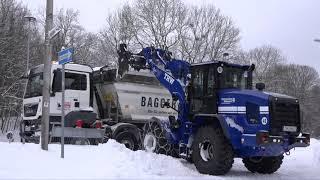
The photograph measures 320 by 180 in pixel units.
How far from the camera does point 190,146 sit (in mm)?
15586

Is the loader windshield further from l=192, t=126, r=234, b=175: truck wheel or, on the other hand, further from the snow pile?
l=192, t=126, r=234, b=175: truck wheel

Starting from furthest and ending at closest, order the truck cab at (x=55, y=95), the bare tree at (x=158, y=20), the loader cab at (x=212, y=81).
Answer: the bare tree at (x=158, y=20), the truck cab at (x=55, y=95), the loader cab at (x=212, y=81)

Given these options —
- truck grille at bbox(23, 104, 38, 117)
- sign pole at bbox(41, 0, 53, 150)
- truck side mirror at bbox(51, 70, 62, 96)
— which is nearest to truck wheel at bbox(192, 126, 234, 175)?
sign pole at bbox(41, 0, 53, 150)

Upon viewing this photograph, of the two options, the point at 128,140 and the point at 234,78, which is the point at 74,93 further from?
the point at 234,78

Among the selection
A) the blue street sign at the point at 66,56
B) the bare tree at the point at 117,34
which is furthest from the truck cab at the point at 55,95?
the bare tree at the point at 117,34

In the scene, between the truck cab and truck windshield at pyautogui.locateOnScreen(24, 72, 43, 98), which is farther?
truck windshield at pyautogui.locateOnScreen(24, 72, 43, 98)

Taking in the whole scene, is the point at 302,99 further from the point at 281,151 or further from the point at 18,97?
the point at 281,151

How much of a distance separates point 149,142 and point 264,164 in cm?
411

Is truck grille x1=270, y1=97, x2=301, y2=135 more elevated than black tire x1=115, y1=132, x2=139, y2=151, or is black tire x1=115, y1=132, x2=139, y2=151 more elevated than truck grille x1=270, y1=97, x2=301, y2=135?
truck grille x1=270, y1=97, x2=301, y2=135

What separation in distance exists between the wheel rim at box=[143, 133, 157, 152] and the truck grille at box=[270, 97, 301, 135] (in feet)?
16.2

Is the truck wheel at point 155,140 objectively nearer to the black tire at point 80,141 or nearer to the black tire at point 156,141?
the black tire at point 156,141

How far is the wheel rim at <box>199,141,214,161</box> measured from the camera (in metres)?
14.6

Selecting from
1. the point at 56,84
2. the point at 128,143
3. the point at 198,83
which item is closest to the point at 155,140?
the point at 128,143

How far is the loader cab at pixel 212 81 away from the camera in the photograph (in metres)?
15.3
